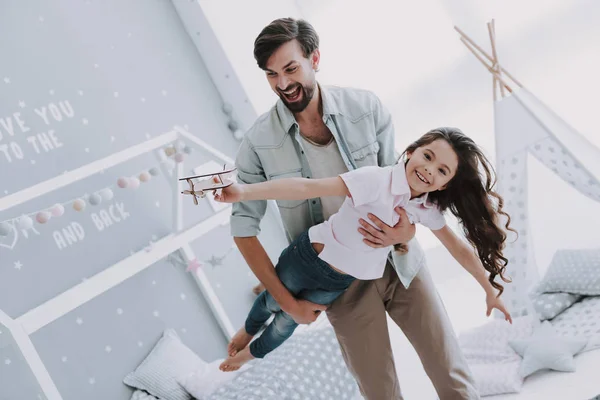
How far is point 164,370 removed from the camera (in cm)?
230

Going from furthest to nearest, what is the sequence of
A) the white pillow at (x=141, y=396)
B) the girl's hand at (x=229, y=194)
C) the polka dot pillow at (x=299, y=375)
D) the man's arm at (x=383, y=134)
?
the white pillow at (x=141, y=396) < the polka dot pillow at (x=299, y=375) < the man's arm at (x=383, y=134) < the girl's hand at (x=229, y=194)

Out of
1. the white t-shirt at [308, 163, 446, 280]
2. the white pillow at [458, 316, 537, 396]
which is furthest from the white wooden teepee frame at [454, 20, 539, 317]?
the white t-shirt at [308, 163, 446, 280]

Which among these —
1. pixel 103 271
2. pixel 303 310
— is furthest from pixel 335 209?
pixel 103 271

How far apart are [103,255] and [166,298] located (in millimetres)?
347

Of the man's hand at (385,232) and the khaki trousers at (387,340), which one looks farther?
the khaki trousers at (387,340)

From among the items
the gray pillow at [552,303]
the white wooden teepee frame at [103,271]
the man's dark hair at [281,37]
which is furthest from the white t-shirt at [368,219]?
the gray pillow at [552,303]

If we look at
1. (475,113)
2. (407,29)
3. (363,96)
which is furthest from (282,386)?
(407,29)

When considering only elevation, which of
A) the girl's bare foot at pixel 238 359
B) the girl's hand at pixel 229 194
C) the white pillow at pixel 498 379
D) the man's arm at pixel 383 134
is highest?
the girl's hand at pixel 229 194

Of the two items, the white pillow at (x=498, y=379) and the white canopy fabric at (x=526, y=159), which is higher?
the white canopy fabric at (x=526, y=159)

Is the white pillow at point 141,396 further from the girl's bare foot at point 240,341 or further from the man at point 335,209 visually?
the man at point 335,209

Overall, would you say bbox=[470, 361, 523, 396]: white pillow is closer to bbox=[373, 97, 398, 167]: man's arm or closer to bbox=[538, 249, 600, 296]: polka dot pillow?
bbox=[538, 249, 600, 296]: polka dot pillow

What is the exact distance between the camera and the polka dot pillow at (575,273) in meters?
2.44

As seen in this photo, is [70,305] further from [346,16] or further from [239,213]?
[346,16]

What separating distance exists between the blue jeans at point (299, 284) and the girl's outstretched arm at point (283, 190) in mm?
218
